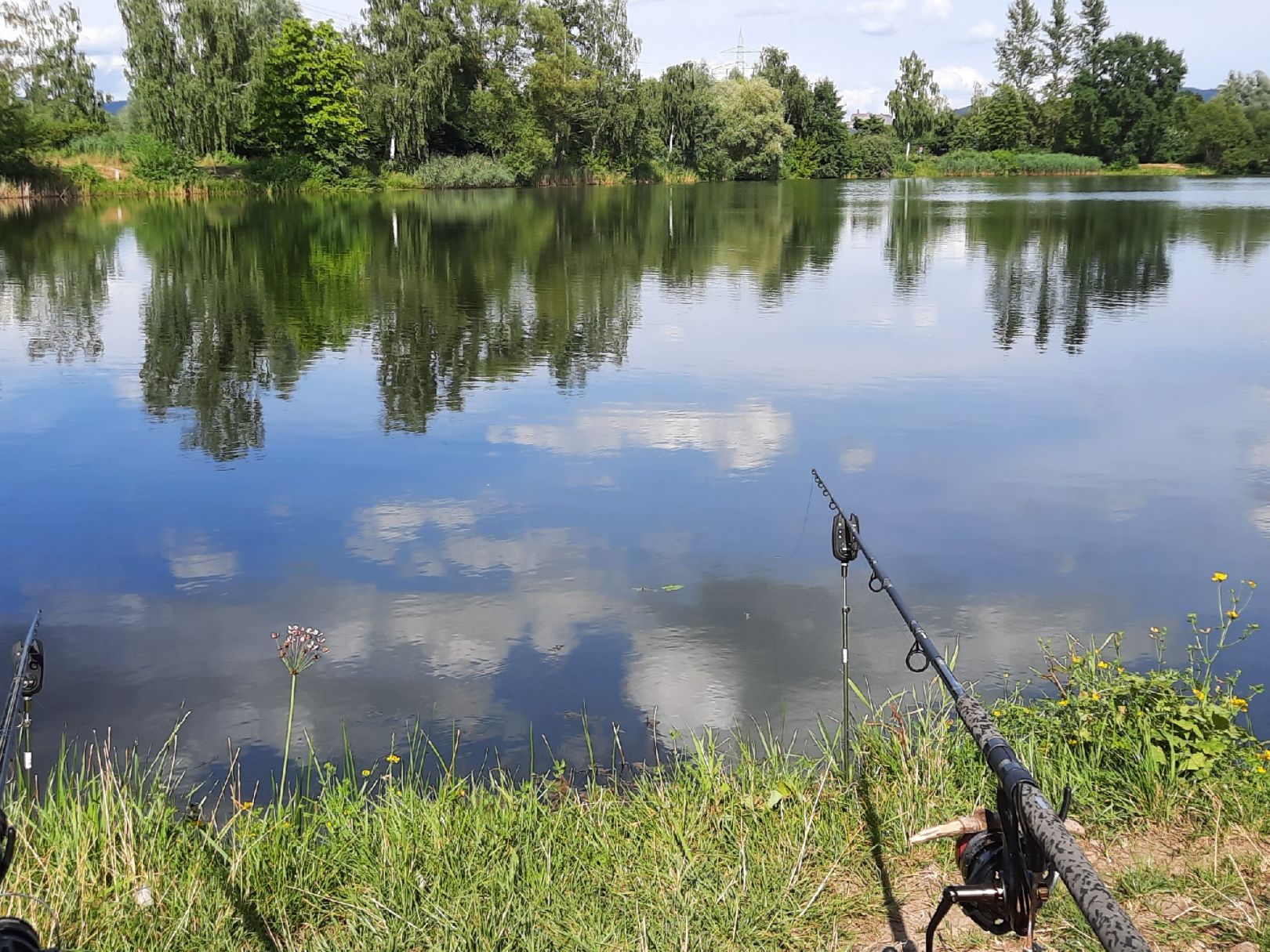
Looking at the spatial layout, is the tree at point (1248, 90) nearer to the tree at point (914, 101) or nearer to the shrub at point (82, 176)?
the tree at point (914, 101)

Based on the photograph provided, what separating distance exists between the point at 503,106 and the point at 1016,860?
2787 inches

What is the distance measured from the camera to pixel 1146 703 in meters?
4.88

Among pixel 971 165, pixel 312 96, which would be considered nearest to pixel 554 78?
pixel 312 96

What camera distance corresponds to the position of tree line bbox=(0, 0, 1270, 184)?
2153 inches

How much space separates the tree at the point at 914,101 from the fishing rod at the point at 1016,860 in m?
113

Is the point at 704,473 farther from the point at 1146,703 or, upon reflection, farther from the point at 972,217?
the point at 972,217

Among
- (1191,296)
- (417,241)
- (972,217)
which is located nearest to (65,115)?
(417,241)

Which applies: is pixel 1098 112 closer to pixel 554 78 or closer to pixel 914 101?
pixel 914 101

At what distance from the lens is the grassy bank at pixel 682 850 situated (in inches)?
148

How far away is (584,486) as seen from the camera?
10.2m

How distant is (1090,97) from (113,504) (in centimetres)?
10896

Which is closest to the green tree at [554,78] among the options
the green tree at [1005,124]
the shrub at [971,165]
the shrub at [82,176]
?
the shrub at [82,176]

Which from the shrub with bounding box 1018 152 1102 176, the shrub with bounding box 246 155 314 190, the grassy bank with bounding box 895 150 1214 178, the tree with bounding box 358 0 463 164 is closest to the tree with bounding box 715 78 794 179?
the grassy bank with bounding box 895 150 1214 178

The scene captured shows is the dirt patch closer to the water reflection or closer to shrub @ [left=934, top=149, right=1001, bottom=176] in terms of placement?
the water reflection
